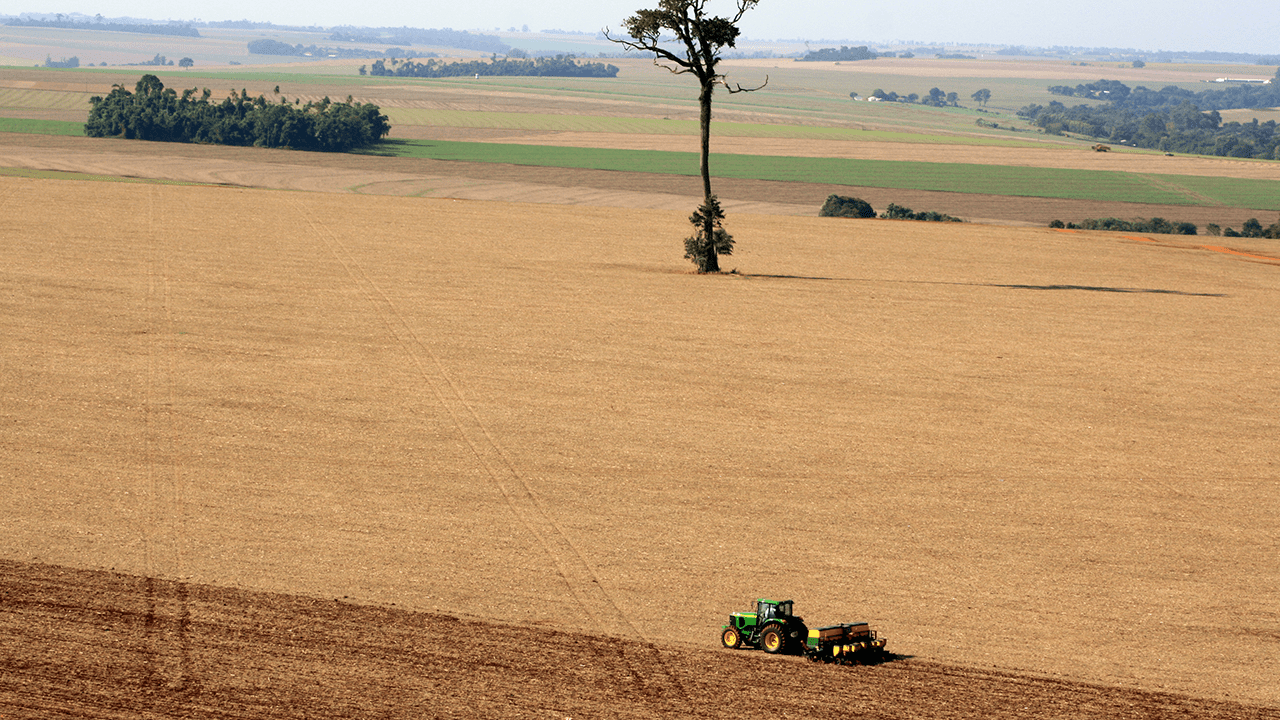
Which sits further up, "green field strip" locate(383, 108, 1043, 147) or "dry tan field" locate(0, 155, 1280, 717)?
"green field strip" locate(383, 108, 1043, 147)

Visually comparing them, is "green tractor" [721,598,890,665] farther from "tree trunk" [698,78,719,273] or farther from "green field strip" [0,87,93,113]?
"green field strip" [0,87,93,113]

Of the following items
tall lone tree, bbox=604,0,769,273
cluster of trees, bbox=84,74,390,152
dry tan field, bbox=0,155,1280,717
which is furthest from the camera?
cluster of trees, bbox=84,74,390,152

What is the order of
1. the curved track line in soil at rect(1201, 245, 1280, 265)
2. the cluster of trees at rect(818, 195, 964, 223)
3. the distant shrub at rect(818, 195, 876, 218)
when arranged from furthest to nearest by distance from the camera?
the distant shrub at rect(818, 195, 876, 218) < the cluster of trees at rect(818, 195, 964, 223) < the curved track line in soil at rect(1201, 245, 1280, 265)

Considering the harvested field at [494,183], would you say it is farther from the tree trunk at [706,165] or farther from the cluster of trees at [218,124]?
the tree trunk at [706,165]

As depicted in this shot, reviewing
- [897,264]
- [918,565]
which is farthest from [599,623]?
[897,264]

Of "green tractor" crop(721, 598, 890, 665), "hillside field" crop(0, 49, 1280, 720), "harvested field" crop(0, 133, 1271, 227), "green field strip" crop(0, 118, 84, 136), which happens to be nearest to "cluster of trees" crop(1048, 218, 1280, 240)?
"harvested field" crop(0, 133, 1271, 227)

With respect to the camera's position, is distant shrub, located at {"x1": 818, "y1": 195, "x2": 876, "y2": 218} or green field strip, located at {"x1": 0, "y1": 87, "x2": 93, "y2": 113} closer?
distant shrub, located at {"x1": 818, "y1": 195, "x2": 876, "y2": 218}

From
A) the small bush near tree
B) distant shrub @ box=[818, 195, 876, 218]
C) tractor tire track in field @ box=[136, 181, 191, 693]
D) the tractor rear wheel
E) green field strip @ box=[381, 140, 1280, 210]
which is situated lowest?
tractor tire track in field @ box=[136, 181, 191, 693]
